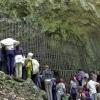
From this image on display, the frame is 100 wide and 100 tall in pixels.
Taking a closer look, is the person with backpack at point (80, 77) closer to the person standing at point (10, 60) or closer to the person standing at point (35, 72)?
the person standing at point (35, 72)

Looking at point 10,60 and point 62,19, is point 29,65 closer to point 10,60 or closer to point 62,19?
point 10,60

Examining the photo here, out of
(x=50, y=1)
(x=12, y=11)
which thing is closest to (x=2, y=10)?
(x=12, y=11)

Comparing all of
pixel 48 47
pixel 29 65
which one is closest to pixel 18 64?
pixel 29 65

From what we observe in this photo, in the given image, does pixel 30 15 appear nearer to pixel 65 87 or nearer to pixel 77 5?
pixel 77 5

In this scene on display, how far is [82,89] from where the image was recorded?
18.0 metres

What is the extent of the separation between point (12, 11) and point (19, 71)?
3527 mm

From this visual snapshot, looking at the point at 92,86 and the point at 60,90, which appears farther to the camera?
the point at 92,86

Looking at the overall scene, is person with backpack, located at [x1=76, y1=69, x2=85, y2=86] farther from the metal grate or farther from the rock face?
the rock face

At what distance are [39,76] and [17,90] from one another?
2.11 m

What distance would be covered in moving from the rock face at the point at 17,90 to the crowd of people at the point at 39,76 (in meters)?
0.64

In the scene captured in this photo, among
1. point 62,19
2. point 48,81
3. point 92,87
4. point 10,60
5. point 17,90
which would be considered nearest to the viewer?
point 17,90

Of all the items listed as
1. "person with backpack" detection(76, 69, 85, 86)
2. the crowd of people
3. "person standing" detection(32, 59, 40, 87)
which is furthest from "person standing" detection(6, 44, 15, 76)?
"person with backpack" detection(76, 69, 85, 86)

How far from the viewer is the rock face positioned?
15.1 metres

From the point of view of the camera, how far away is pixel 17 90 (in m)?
15.7
